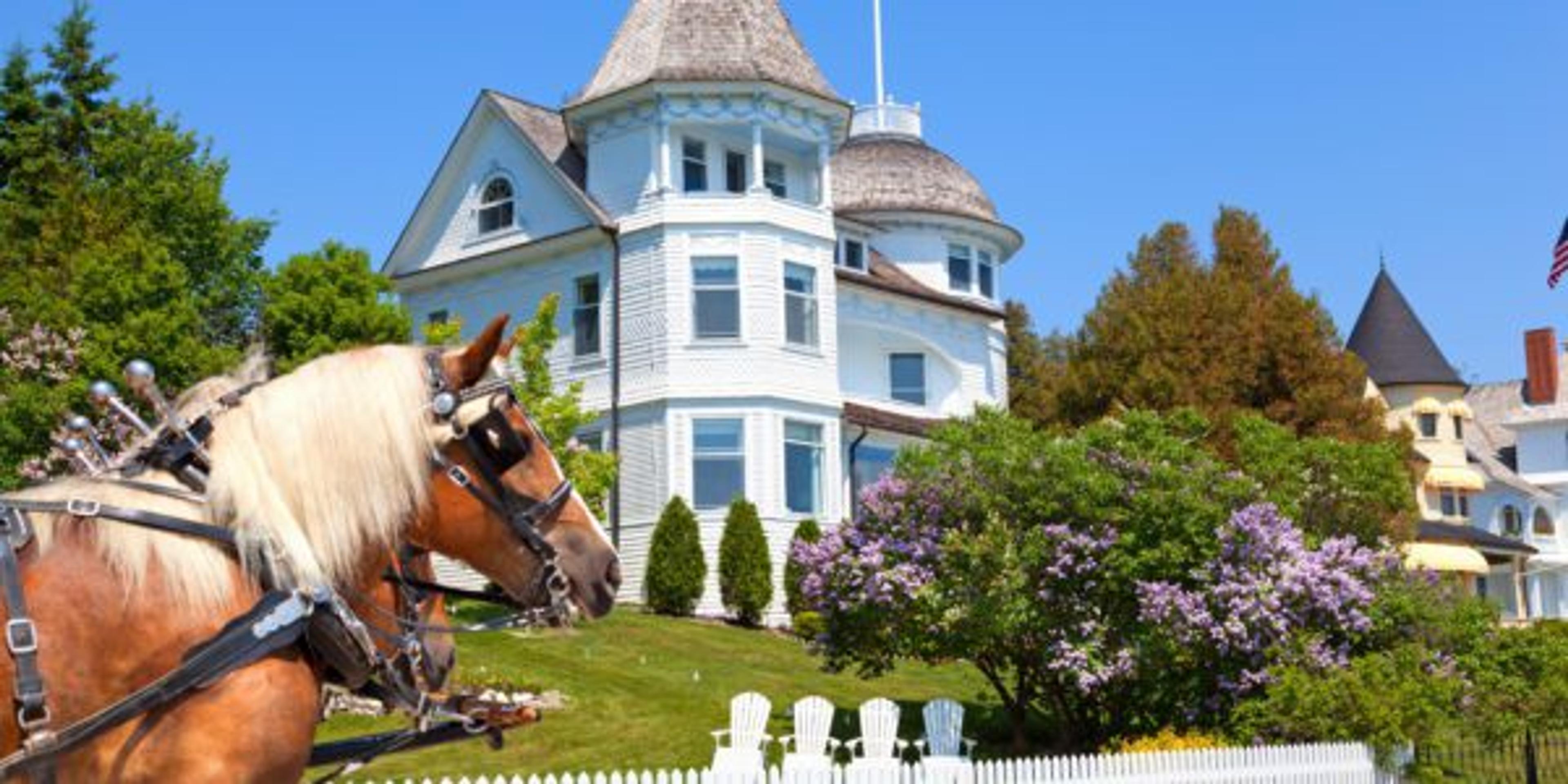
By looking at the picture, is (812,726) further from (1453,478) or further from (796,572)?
(1453,478)

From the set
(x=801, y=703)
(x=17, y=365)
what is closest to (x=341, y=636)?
(x=801, y=703)

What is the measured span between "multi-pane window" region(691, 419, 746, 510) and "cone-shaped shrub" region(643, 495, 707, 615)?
151 cm

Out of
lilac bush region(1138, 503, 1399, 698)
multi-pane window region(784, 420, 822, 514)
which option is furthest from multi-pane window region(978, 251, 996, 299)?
lilac bush region(1138, 503, 1399, 698)

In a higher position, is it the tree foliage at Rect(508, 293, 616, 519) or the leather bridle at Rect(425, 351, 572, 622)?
the tree foliage at Rect(508, 293, 616, 519)

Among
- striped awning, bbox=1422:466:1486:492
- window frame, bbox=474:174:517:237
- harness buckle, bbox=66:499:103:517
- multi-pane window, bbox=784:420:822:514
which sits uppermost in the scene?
window frame, bbox=474:174:517:237

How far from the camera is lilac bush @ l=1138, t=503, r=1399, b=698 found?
18.1 m

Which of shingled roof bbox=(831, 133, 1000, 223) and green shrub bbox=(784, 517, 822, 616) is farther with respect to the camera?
shingled roof bbox=(831, 133, 1000, 223)

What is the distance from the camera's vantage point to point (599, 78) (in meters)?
36.0

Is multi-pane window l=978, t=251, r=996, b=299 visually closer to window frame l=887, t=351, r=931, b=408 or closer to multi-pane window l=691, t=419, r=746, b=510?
window frame l=887, t=351, r=931, b=408

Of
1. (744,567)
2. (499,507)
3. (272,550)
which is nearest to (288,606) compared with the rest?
(272,550)

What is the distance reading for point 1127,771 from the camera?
15312 mm

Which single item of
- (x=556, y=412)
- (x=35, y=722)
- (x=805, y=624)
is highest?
(x=556, y=412)

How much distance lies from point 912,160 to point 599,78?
10.6 metres

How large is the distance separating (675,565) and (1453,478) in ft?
135
